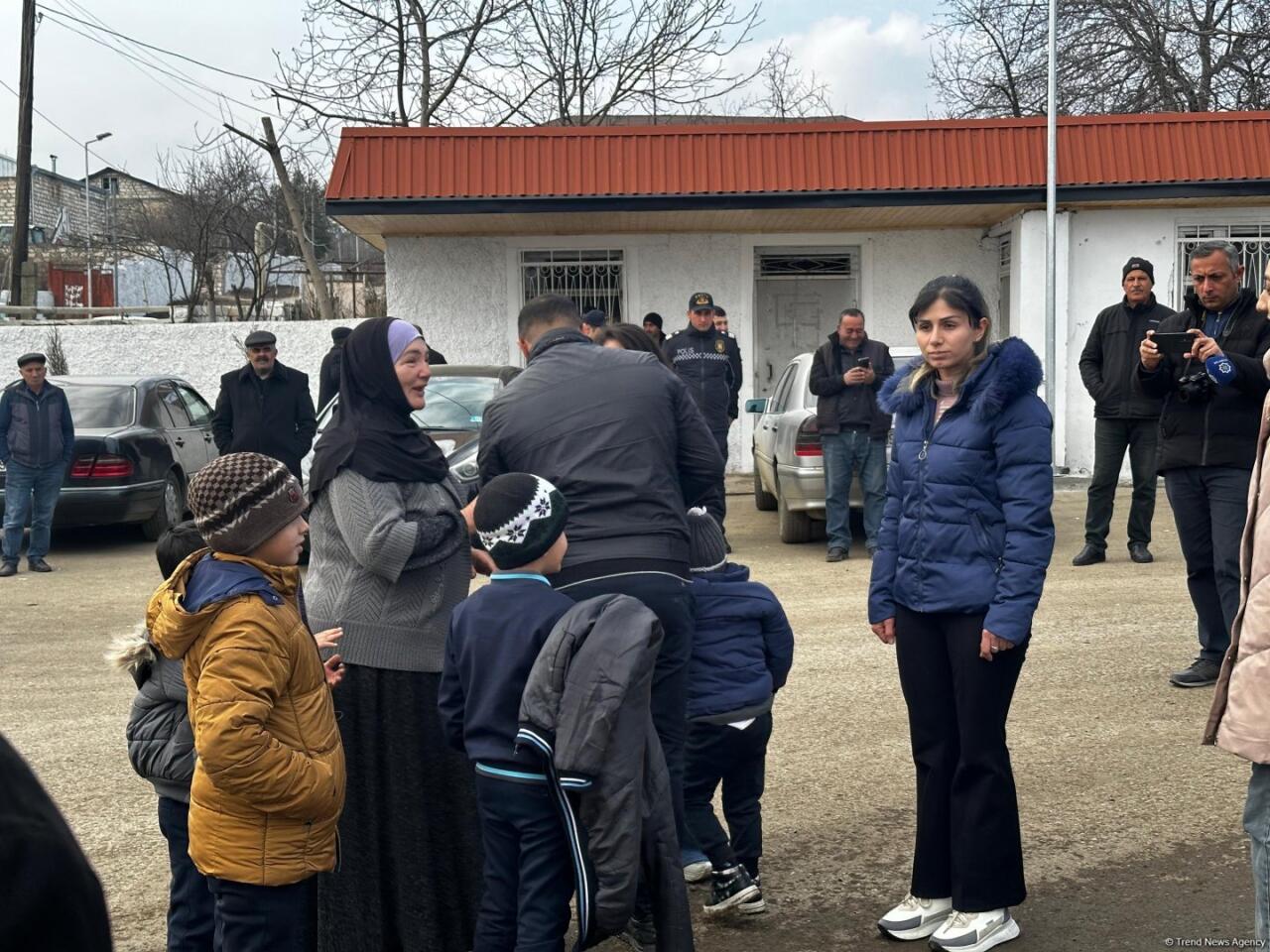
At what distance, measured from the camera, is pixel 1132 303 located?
9.38 m

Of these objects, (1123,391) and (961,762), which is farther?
(1123,391)

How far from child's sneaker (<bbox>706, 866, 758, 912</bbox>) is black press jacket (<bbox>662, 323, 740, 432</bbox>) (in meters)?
7.46

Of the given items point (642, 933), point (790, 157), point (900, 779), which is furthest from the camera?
point (790, 157)

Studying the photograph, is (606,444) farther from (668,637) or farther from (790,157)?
(790,157)

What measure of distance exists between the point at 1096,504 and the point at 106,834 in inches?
286

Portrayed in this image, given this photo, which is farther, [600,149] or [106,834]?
[600,149]

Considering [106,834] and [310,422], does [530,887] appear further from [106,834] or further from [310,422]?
[310,422]

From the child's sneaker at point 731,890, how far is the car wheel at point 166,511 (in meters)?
9.87

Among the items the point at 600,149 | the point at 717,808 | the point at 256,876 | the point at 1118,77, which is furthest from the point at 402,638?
the point at 1118,77

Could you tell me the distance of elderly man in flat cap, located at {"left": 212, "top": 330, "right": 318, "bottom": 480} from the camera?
435 inches

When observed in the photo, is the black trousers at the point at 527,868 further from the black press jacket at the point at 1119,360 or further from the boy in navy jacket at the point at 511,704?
the black press jacket at the point at 1119,360

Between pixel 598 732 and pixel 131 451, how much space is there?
1049 centimetres

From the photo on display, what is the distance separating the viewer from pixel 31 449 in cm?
1159

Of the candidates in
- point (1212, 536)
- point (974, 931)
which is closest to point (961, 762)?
point (974, 931)
